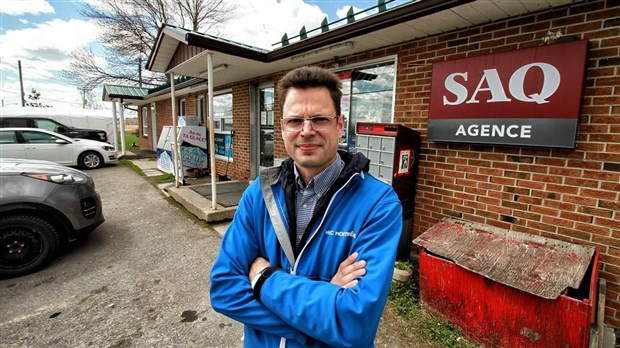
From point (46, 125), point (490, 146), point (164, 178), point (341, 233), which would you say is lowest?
point (164, 178)

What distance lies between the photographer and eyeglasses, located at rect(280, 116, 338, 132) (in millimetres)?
1188

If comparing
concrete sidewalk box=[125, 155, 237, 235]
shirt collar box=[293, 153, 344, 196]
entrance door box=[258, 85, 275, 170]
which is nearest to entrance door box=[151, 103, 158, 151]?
concrete sidewalk box=[125, 155, 237, 235]

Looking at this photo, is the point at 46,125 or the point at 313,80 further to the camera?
the point at 46,125

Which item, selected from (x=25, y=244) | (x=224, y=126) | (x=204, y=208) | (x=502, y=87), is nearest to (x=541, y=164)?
(x=502, y=87)

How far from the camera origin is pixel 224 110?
26.3 ft

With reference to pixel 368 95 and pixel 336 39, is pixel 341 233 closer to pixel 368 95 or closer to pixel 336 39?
pixel 336 39

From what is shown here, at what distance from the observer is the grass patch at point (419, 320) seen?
2.25 metres

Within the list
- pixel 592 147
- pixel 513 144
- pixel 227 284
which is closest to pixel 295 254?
pixel 227 284

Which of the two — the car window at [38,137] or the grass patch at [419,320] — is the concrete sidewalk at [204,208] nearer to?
the grass patch at [419,320]

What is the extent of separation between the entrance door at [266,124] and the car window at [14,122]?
10.4m

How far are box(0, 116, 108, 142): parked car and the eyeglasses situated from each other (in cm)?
1417

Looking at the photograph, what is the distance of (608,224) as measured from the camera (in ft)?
7.56

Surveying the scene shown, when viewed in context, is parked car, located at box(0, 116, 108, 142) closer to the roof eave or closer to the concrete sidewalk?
the concrete sidewalk

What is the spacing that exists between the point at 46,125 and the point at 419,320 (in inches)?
609
